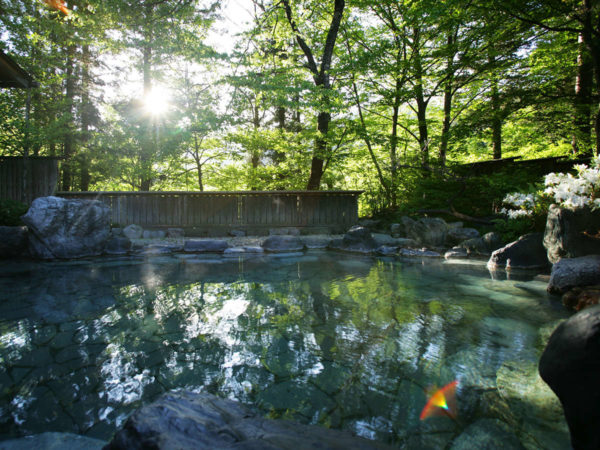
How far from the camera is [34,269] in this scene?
595cm

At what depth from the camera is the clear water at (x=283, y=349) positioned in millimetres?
1801

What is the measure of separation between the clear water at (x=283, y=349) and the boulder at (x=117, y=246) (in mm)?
2581

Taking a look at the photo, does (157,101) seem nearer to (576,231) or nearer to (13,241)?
(13,241)

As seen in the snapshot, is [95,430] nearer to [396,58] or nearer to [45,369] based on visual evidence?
[45,369]

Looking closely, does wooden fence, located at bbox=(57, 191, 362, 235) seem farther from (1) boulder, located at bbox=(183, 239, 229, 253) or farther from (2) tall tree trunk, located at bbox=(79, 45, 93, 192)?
(2) tall tree trunk, located at bbox=(79, 45, 93, 192)

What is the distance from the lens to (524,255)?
5.87 meters

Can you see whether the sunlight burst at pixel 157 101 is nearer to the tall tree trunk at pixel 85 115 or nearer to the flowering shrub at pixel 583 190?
the tall tree trunk at pixel 85 115

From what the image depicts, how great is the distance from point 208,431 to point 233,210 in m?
10.4

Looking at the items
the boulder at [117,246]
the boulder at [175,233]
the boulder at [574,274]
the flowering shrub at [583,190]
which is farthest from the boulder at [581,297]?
the boulder at [175,233]

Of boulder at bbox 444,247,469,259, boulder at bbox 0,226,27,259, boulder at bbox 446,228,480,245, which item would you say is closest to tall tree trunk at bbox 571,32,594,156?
boulder at bbox 446,228,480,245

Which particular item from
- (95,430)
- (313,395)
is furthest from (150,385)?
(313,395)

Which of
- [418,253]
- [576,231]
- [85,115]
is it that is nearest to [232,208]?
[418,253]

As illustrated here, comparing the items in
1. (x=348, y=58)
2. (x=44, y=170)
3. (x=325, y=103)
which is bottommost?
(x=44, y=170)

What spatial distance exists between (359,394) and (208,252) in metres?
7.01
